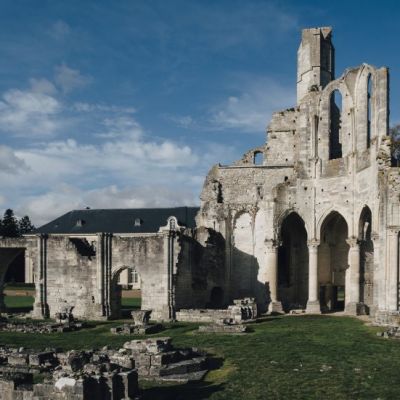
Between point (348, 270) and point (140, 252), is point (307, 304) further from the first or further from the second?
point (140, 252)

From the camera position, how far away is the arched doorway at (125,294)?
105 ft

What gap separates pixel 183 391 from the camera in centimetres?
1452

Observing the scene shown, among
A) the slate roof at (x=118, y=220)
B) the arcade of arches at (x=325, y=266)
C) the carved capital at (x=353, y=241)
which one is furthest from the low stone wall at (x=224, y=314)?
the slate roof at (x=118, y=220)

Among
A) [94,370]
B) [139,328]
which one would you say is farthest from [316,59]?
[94,370]

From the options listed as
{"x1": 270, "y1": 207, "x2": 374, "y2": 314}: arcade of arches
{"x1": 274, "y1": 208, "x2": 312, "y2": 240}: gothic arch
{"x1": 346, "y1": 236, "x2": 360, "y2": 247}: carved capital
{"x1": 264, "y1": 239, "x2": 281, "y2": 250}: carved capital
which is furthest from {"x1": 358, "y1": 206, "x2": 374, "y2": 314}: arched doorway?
{"x1": 264, "y1": 239, "x2": 281, "y2": 250}: carved capital

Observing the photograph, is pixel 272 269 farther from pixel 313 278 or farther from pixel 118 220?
pixel 118 220

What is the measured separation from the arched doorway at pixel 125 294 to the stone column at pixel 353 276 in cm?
1202

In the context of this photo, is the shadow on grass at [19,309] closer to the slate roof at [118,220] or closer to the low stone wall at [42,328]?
the low stone wall at [42,328]

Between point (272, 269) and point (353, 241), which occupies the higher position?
point (353, 241)

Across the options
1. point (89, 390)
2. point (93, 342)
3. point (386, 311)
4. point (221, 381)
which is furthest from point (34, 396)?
point (386, 311)

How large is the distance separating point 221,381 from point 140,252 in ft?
53.7

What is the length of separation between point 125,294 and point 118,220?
8.44m

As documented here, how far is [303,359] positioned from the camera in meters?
17.8

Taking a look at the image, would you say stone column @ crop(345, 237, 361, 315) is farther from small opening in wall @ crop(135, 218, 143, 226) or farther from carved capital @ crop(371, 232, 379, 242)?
small opening in wall @ crop(135, 218, 143, 226)
